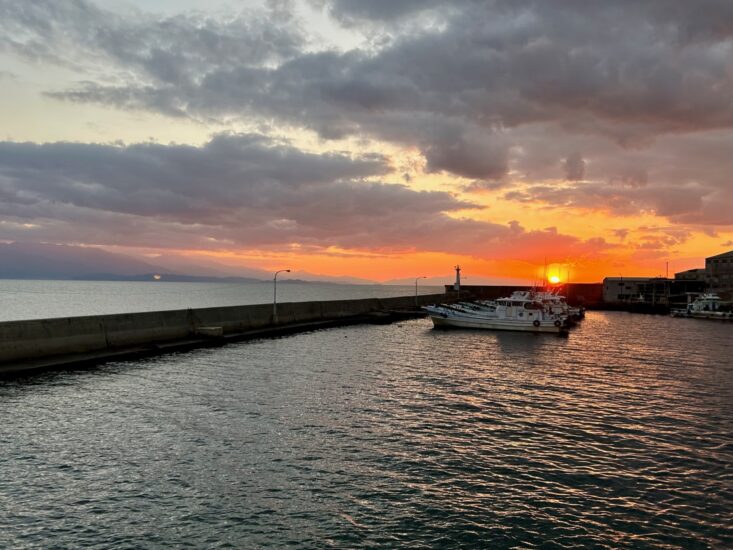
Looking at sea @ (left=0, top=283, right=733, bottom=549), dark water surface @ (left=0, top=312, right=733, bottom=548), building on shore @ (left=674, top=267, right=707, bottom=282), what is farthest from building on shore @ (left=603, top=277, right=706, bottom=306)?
dark water surface @ (left=0, top=312, right=733, bottom=548)

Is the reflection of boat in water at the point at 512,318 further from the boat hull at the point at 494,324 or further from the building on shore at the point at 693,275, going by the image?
the building on shore at the point at 693,275

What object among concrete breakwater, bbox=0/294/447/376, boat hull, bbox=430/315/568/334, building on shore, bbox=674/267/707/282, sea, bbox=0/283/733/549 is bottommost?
sea, bbox=0/283/733/549

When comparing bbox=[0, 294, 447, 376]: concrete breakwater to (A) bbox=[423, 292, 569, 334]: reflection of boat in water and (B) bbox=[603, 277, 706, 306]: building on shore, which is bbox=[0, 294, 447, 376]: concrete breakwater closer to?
(A) bbox=[423, 292, 569, 334]: reflection of boat in water

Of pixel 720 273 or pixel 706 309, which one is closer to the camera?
pixel 706 309

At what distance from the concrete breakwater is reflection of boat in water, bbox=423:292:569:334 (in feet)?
60.0

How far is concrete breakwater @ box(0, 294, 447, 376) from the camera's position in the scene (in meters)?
32.9

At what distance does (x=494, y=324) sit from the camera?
7250 cm

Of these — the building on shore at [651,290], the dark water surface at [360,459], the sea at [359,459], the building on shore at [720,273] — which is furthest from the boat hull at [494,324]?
the building on shore at [720,273]

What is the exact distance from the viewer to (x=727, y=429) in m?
22.4

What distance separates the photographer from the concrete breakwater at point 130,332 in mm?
32875

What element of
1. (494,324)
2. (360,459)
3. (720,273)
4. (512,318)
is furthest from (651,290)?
(360,459)

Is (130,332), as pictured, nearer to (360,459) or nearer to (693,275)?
(360,459)

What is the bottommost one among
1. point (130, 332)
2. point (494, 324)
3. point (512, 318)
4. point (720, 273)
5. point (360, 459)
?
point (360, 459)

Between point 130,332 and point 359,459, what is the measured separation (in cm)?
3068
